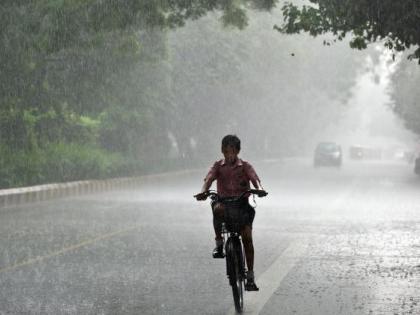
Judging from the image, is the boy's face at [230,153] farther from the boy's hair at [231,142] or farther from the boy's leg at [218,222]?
the boy's leg at [218,222]

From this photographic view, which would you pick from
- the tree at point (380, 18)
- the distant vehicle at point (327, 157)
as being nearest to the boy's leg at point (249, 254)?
the tree at point (380, 18)

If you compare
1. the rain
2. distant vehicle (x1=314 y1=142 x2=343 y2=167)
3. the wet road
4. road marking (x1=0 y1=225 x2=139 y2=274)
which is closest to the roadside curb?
the rain

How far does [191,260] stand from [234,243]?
3.82 meters

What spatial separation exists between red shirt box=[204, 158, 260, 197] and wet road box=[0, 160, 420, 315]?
1.13 meters

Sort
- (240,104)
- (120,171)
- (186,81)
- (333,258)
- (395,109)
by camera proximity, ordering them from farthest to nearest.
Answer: (395,109)
(240,104)
(186,81)
(120,171)
(333,258)

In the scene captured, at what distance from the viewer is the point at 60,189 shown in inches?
1018

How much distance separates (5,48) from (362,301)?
17.5 meters

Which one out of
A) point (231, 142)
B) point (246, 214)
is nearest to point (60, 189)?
point (231, 142)

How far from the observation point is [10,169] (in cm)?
2541

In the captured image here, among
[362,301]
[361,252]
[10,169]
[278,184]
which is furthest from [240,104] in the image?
[362,301]

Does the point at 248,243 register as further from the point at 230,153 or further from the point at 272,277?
the point at 272,277

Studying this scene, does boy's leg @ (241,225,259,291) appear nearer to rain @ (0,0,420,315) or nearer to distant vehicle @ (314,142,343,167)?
rain @ (0,0,420,315)

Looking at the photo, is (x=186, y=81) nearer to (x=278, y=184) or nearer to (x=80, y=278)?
(x=278, y=184)

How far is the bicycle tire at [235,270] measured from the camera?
8.15 m
